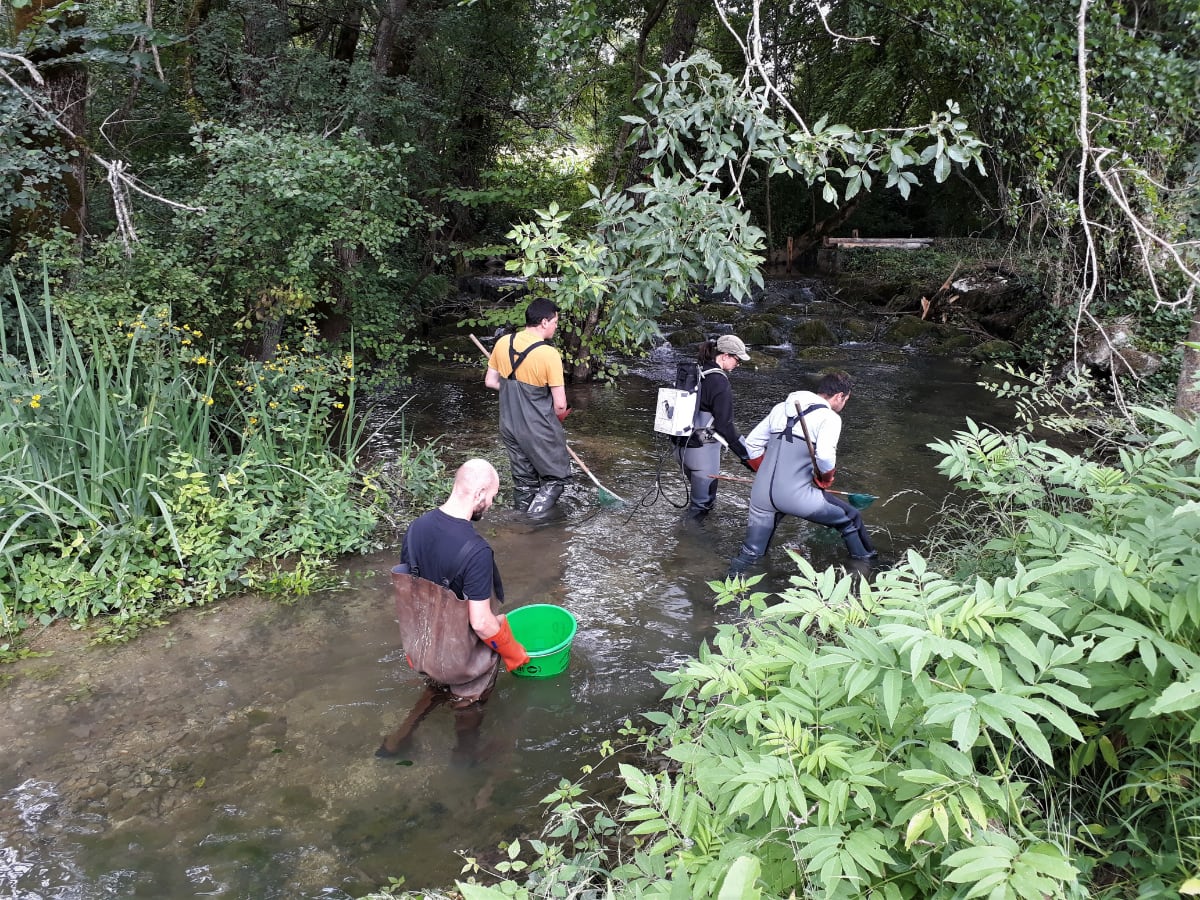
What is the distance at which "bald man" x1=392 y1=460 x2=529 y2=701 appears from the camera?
357 centimetres

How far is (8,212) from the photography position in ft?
19.1

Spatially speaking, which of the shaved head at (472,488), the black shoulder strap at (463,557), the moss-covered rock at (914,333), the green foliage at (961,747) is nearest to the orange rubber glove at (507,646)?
the black shoulder strap at (463,557)

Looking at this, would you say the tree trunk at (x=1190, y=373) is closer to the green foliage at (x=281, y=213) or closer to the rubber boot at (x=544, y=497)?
the rubber boot at (x=544, y=497)

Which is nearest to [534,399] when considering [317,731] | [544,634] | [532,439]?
[532,439]

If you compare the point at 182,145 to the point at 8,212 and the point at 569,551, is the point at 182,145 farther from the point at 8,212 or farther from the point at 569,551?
the point at 569,551

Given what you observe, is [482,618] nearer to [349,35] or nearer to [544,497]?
[544,497]

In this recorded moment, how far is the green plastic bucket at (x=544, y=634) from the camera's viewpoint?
402 cm

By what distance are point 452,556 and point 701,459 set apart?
3.41 m

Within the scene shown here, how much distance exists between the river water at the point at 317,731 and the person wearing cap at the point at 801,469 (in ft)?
1.38

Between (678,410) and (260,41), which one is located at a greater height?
(260,41)

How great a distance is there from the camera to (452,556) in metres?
3.55

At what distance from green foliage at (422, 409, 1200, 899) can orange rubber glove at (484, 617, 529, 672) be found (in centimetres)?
132

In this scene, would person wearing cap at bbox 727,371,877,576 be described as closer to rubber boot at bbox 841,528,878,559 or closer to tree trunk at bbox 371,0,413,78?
rubber boot at bbox 841,528,878,559

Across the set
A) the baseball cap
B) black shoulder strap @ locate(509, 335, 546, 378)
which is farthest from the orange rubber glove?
the baseball cap
